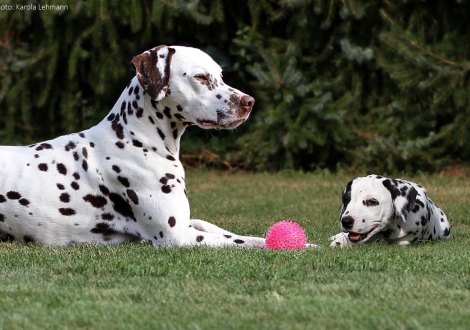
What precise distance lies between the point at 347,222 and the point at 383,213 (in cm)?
31

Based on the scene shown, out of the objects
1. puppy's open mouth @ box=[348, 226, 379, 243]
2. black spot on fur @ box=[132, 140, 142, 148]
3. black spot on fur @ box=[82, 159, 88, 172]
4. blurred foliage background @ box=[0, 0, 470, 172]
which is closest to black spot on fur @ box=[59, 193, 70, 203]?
black spot on fur @ box=[82, 159, 88, 172]

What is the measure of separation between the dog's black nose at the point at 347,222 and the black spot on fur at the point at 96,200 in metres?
1.79

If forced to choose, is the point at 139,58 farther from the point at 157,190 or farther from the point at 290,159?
the point at 290,159

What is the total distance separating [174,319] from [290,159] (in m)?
9.70

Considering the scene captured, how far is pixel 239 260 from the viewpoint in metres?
5.73

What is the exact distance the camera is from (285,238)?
644 cm

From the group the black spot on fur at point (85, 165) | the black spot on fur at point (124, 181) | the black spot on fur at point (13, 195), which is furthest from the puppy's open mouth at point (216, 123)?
the black spot on fur at point (13, 195)

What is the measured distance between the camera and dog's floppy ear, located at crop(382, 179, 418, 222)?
22.3 feet

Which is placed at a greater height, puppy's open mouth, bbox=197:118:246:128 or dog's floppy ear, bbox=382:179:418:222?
puppy's open mouth, bbox=197:118:246:128

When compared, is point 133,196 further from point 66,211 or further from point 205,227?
point 205,227

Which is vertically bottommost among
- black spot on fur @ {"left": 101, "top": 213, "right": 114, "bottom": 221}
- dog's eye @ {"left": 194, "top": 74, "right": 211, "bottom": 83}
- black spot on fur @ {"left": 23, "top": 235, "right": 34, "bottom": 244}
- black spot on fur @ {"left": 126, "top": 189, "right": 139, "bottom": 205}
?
black spot on fur @ {"left": 23, "top": 235, "right": 34, "bottom": 244}

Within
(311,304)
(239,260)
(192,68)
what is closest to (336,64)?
(192,68)

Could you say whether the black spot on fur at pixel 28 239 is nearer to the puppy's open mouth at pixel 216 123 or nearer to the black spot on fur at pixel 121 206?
the black spot on fur at pixel 121 206

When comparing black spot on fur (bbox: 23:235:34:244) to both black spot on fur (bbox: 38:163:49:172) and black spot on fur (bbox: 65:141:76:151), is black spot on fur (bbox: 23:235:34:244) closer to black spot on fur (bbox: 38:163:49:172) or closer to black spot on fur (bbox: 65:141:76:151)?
black spot on fur (bbox: 38:163:49:172)
